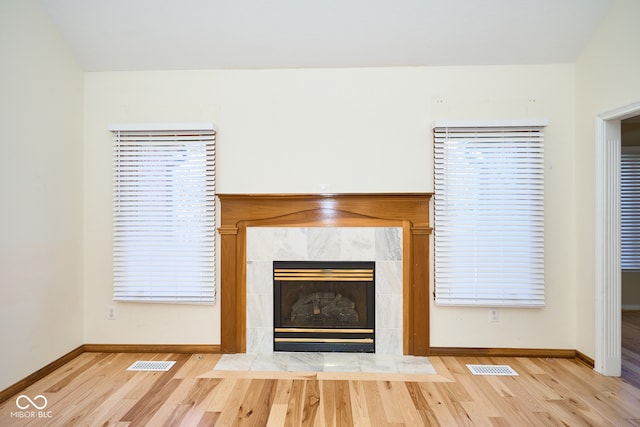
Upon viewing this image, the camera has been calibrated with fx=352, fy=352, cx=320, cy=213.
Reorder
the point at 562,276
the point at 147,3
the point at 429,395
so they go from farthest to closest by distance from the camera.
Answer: the point at 562,276, the point at 147,3, the point at 429,395

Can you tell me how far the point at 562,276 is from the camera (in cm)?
325

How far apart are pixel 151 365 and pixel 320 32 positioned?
3254 mm

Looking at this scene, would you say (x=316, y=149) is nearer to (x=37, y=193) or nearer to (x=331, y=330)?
(x=331, y=330)

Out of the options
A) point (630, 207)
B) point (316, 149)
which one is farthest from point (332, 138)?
point (630, 207)

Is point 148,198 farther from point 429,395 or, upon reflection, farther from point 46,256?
point 429,395

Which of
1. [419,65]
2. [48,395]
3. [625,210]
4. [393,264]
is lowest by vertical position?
[48,395]

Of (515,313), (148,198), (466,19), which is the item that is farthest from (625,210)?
(148,198)

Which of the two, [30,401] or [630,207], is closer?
[30,401]

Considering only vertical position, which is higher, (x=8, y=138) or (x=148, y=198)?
(x=8, y=138)

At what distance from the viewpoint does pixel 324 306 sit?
3.41m

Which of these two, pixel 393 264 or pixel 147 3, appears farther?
pixel 393 264

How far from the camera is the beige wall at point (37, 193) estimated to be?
2.58 metres

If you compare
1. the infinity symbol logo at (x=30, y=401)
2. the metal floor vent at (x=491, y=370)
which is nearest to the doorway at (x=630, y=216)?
the metal floor vent at (x=491, y=370)

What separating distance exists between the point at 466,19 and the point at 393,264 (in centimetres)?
220
